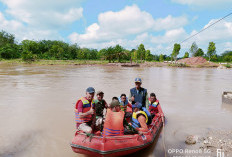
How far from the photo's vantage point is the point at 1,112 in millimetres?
7492

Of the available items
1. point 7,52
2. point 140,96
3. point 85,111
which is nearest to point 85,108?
point 85,111

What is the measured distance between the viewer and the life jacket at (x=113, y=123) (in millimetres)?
3643

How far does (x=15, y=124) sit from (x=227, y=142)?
6.92 meters

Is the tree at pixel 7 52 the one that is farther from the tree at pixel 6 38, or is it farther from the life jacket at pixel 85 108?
the life jacket at pixel 85 108

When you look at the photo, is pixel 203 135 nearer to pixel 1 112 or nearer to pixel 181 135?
pixel 181 135

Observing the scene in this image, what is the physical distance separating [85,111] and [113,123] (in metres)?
0.83

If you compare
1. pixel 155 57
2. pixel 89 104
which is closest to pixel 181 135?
pixel 89 104

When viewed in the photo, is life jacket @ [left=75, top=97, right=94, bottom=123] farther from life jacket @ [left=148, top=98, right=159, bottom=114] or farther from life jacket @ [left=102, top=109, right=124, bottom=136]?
life jacket @ [left=148, top=98, right=159, bottom=114]

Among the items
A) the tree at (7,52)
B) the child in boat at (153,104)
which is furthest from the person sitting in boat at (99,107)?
the tree at (7,52)

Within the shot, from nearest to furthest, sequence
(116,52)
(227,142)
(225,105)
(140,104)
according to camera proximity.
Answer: (227,142) < (140,104) < (225,105) < (116,52)

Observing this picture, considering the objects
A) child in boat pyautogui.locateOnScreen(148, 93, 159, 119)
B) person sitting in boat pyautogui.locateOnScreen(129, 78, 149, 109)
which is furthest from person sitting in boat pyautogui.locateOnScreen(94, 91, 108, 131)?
child in boat pyautogui.locateOnScreen(148, 93, 159, 119)

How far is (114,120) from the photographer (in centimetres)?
368

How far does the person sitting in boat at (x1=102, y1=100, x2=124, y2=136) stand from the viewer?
361 cm

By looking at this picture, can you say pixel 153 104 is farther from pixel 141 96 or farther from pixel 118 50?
pixel 118 50
